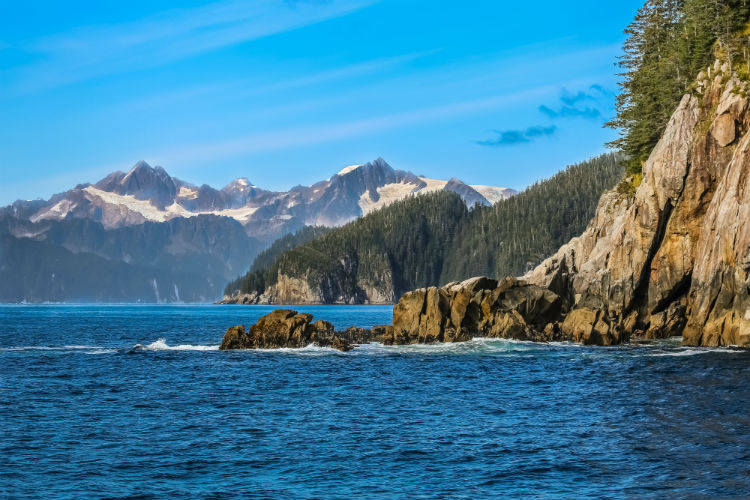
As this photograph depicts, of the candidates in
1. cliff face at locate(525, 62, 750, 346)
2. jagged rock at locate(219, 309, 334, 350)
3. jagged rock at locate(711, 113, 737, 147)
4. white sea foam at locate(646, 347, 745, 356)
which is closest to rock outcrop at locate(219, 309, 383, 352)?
jagged rock at locate(219, 309, 334, 350)

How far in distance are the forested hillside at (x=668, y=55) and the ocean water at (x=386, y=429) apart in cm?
3982

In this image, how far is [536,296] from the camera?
310 feet

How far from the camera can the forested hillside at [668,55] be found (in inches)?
3511

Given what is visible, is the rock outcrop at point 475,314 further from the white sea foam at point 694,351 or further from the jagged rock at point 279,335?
the white sea foam at point 694,351

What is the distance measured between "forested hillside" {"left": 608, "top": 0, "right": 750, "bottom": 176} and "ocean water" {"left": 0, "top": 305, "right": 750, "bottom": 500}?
3982 cm

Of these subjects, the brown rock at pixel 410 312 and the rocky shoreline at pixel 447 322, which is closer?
the rocky shoreline at pixel 447 322

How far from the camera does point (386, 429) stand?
132 ft

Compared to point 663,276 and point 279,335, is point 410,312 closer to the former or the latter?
point 279,335

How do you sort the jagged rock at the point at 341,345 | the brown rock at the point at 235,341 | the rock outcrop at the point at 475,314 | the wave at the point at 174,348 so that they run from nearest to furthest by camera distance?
1. the jagged rock at the point at 341,345
2. the brown rock at the point at 235,341
3. the wave at the point at 174,348
4. the rock outcrop at the point at 475,314

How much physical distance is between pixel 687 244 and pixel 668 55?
1428 inches

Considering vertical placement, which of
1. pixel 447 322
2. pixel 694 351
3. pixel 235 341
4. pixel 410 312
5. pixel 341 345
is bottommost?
pixel 341 345

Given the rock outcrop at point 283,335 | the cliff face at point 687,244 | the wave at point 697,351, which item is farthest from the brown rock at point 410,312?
the wave at point 697,351

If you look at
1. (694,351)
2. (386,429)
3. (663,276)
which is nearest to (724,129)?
(663,276)

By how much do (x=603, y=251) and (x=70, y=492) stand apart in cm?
7786
